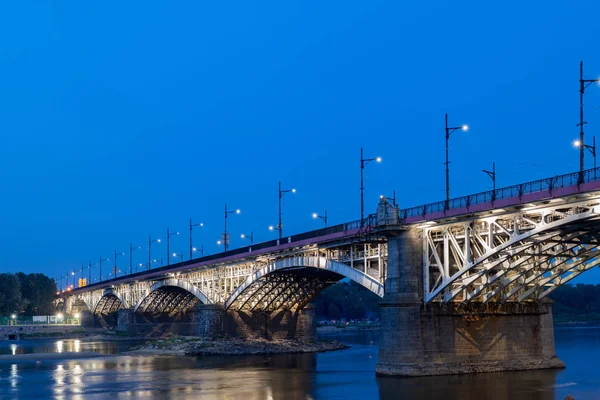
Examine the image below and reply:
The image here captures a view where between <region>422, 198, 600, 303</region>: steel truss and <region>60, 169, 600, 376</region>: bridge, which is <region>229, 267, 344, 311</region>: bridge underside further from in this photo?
<region>422, 198, 600, 303</region>: steel truss

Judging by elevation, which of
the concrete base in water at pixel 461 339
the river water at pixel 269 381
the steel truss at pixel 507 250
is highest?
the steel truss at pixel 507 250

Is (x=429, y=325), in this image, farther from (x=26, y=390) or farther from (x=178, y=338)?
(x=178, y=338)

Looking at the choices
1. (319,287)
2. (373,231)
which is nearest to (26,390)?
(373,231)

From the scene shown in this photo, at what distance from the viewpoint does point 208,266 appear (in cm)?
10875

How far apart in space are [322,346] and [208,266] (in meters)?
19.0

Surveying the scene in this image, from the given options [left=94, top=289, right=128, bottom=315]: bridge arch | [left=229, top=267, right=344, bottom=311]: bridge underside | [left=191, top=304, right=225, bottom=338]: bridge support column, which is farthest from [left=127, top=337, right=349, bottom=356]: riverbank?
[left=94, top=289, right=128, bottom=315]: bridge arch

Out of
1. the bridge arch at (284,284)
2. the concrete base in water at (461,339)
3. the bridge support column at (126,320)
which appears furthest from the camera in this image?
the bridge support column at (126,320)

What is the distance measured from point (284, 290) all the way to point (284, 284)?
1.64m

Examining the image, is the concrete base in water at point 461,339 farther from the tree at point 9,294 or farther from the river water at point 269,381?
the tree at point 9,294

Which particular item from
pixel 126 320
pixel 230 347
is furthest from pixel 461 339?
pixel 126 320

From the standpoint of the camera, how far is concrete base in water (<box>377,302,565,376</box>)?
194 ft

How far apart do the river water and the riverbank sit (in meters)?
10.8

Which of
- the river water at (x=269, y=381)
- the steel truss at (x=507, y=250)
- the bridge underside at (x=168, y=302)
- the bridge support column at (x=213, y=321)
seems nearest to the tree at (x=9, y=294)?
the bridge underside at (x=168, y=302)

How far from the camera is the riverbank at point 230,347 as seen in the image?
318ft
